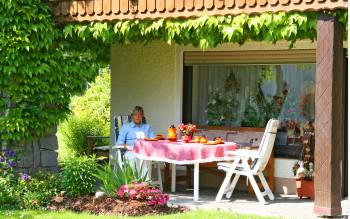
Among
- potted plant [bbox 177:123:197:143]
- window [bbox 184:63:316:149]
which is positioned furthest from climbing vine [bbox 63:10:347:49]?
window [bbox 184:63:316:149]

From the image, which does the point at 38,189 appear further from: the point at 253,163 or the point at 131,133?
the point at 253,163

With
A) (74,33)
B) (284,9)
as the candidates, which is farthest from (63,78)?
(284,9)

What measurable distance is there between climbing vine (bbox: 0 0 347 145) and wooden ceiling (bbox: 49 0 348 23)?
0.34 feet

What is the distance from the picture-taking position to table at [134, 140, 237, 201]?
32.6ft

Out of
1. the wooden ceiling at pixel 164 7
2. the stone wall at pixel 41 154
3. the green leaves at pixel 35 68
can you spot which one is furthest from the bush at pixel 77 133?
the wooden ceiling at pixel 164 7

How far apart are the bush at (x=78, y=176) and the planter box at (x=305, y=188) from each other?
3057mm

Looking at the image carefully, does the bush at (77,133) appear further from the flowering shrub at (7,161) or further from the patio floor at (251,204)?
the flowering shrub at (7,161)

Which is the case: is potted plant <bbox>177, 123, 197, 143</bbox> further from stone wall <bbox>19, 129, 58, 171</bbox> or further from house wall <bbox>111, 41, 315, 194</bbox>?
stone wall <bbox>19, 129, 58, 171</bbox>

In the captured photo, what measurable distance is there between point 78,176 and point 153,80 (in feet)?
11.0

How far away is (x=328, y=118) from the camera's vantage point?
27.8ft

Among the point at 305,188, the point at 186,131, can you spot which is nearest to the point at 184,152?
the point at 186,131

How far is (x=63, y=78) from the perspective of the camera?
1078 centimetres

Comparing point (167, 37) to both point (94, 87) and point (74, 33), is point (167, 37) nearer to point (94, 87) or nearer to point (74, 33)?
point (74, 33)

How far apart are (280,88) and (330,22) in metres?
3.43
